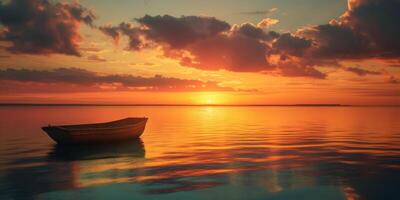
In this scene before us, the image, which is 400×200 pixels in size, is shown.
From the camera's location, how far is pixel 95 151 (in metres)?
31.9

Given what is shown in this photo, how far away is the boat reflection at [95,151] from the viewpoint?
28.6 meters

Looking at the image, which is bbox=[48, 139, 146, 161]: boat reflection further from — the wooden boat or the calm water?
the wooden boat

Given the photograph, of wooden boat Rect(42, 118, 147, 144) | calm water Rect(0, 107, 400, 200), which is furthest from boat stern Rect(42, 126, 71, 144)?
calm water Rect(0, 107, 400, 200)

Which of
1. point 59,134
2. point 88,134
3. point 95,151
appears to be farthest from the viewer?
point 88,134

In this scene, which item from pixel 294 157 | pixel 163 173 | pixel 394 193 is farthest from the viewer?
pixel 294 157

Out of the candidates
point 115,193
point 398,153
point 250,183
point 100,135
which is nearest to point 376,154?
point 398,153

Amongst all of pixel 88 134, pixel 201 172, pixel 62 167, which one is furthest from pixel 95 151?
pixel 201 172

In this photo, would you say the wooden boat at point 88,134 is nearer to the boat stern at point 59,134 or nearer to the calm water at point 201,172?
the boat stern at point 59,134

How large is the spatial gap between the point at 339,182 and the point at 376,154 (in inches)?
528

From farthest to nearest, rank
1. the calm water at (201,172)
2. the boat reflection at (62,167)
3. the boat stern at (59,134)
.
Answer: the boat stern at (59,134) < the boat reflection at (62,167) < the calm water at (201,172)

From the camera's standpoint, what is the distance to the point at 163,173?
21.2m

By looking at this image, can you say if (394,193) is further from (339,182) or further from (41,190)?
(41,190)

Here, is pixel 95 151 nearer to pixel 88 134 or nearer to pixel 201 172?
pixel 88 134

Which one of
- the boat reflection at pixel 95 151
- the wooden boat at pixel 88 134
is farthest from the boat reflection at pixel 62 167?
the wooden boat at pixel 88 134
